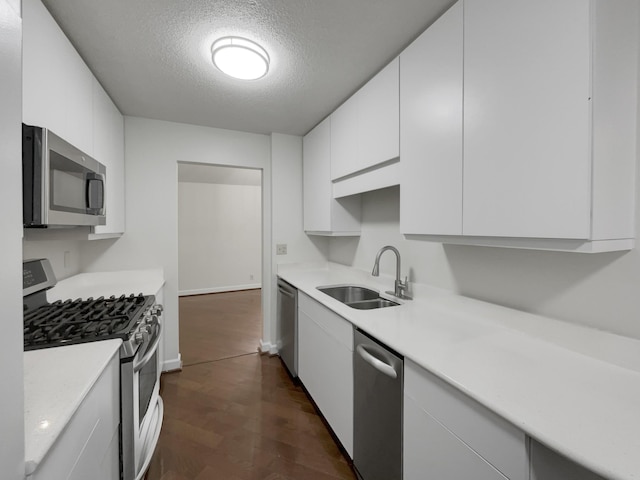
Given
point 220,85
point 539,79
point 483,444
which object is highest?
point 220,85

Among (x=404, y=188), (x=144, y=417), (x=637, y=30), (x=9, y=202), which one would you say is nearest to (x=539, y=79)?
(x=637, y=30)

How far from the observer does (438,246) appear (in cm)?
172

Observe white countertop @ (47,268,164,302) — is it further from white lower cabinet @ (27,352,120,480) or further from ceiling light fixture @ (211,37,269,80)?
ceiling light fixture @ (211,37,269,80)

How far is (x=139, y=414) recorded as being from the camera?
1.30 metres

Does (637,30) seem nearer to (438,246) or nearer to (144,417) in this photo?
(438,246)

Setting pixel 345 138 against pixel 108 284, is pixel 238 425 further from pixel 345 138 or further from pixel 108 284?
pixel 345 138

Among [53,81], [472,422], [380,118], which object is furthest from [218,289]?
[472,422]

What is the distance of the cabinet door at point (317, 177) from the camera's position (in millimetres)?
2486

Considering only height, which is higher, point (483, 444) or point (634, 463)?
point (634, 463)

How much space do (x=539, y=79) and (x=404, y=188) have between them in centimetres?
73

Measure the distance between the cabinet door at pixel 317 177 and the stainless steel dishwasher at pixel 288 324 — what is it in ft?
2.19

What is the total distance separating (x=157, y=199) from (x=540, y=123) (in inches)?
113

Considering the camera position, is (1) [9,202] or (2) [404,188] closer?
(1) [9,202]

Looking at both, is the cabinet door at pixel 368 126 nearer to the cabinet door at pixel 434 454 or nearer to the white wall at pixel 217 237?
the cabinet door at pixel 434 454
